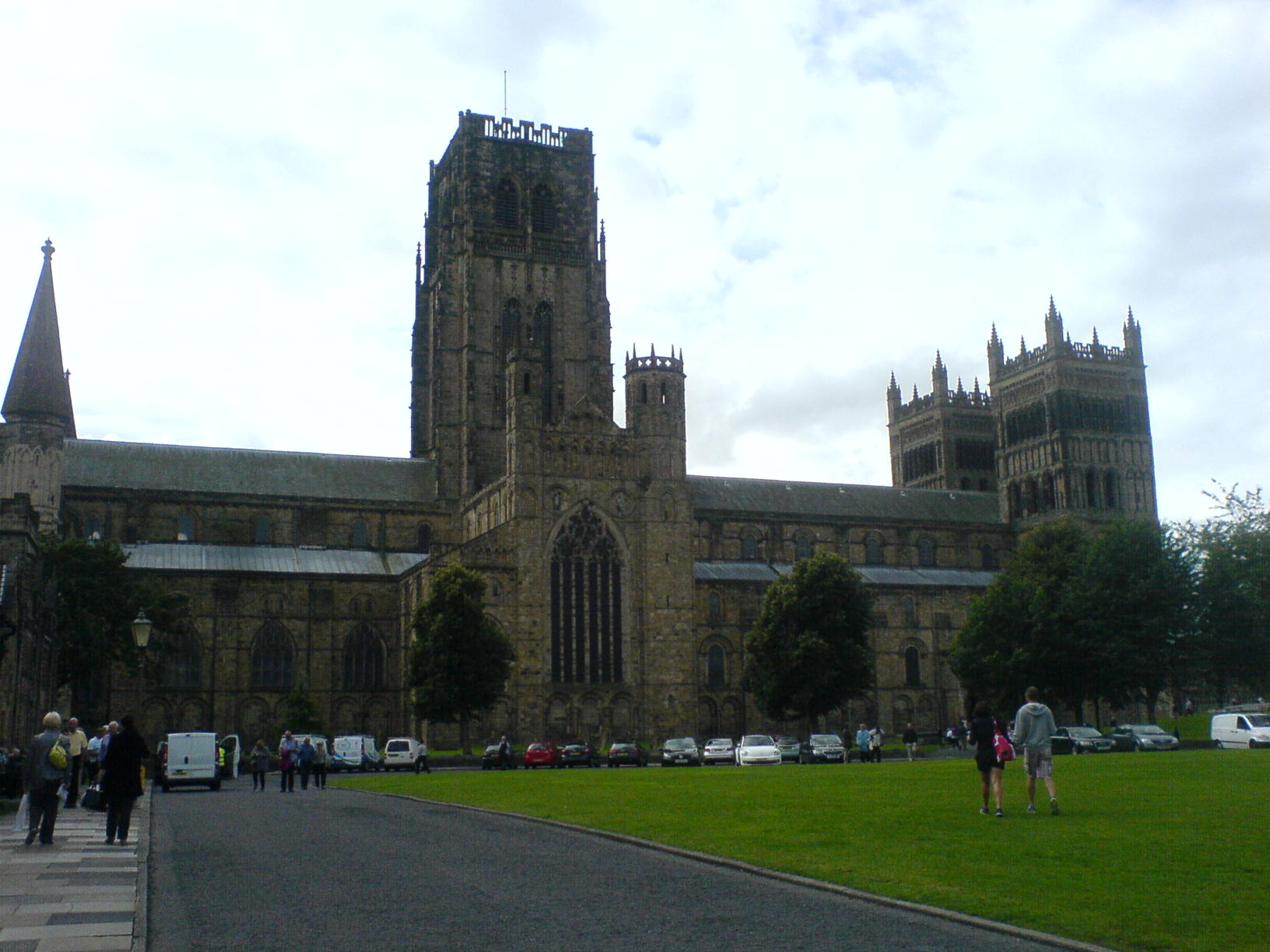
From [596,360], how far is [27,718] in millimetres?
57833

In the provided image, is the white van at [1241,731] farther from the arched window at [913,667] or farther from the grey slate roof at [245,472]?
the grey slate roof at [245,472]

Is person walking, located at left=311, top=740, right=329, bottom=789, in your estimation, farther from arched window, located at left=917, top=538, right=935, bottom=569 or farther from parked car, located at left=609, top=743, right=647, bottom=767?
arched window, located at left=917, top=538, right=935, bottom=569

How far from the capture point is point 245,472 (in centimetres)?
8888

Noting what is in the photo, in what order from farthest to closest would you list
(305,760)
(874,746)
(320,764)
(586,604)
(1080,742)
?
(586,604) → (1080,742) → (874,746) → (320,764) → (305,760)

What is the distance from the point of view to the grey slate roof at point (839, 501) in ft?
323

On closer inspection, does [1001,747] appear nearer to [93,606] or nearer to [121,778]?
[121,778]

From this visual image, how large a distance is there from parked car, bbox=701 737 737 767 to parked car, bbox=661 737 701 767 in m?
0.49

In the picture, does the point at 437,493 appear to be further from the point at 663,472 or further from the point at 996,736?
the point at 996,736

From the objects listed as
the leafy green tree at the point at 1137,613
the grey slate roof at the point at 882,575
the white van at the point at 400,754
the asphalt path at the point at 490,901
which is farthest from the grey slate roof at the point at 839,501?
the asphalt path at the point at 490,901

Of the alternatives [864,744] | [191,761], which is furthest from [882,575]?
[191,761]

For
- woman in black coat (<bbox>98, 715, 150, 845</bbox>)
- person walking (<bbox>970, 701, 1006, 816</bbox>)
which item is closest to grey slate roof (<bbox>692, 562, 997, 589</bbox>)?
person walking (<bbox>970, 701, 1006, 816</bbox>)

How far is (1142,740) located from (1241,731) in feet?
13.6

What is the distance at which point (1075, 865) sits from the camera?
15883 mm

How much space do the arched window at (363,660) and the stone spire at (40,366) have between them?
69.5ft
